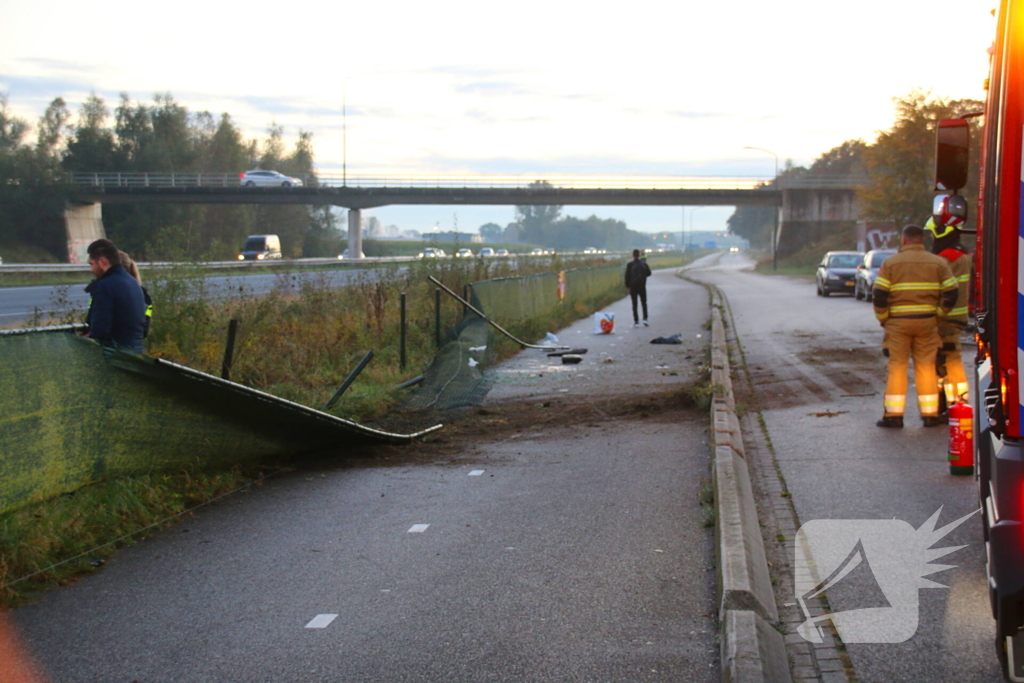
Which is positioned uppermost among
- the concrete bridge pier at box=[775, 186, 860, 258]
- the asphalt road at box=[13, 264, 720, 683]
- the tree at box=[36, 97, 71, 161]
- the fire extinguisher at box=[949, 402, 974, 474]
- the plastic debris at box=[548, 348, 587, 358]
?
the tree at box=[36, 97, 71, 161]

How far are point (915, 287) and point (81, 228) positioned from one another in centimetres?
5084

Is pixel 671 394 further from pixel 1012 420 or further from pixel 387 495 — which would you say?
pixel 1012 420

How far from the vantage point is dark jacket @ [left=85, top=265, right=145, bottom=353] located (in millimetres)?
7844

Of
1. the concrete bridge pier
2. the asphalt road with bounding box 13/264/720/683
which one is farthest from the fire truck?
the concrete bridge pier

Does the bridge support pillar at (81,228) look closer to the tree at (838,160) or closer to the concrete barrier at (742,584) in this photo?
the concrete barrier at (742,584)

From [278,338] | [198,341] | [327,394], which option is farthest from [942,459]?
[278,338]

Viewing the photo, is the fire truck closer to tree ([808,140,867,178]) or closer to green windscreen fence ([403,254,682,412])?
green windscreen fence ([403,254,682,412])

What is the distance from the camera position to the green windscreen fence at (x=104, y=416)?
5594mm

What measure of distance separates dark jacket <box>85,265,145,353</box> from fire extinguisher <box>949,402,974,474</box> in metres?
6.21

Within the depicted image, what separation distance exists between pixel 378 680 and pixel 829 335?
16.9m

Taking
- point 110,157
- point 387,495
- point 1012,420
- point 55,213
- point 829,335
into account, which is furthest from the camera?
point 110,157

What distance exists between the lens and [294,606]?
16.0ft

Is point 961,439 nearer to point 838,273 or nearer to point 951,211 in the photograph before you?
point 951,211

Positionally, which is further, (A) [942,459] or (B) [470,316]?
(B) [470,316]
